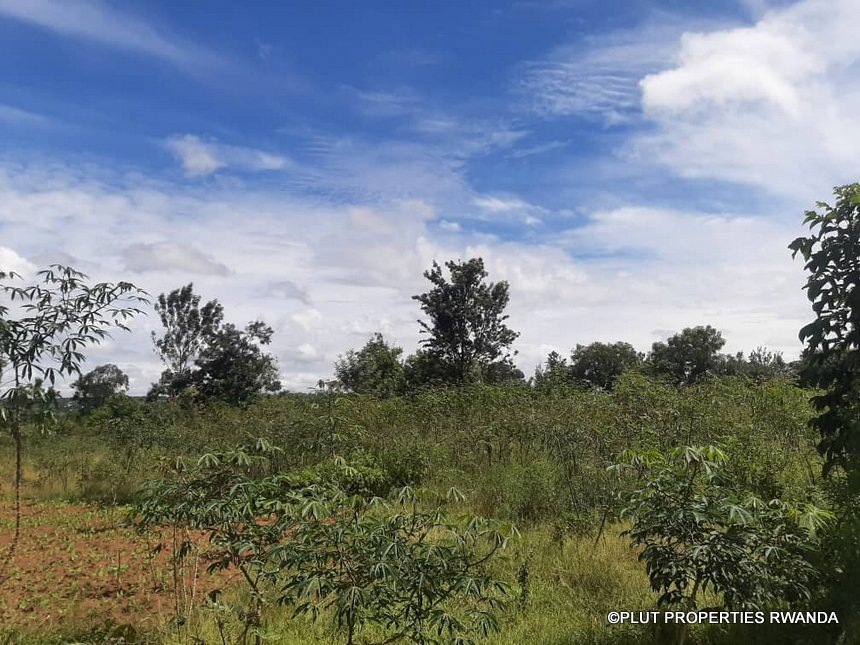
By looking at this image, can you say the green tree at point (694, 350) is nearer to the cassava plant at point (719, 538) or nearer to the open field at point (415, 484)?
the open field at point (415, 484)

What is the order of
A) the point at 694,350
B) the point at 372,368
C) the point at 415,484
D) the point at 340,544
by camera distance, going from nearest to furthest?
the point at 340,544, the point at 415,484, the point at 372,368, the point at 694,350

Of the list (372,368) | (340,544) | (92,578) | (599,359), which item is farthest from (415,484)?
(599,359)

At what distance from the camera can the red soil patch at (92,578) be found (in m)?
4.16

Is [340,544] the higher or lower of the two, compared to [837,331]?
lower

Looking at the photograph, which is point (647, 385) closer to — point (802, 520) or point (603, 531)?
point (603, 531)

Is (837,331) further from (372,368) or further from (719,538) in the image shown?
(372,368)

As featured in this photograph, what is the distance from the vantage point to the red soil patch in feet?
13.6

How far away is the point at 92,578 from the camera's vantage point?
5.09 meters

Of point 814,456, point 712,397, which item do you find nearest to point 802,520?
point 814,456

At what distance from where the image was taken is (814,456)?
6.01 meters

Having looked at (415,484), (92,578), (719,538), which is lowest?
(92,578)

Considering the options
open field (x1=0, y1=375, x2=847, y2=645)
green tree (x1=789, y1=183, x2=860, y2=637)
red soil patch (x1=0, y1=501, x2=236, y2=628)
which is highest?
green tree (x1=789, y1=183, x2=860, y2=637)

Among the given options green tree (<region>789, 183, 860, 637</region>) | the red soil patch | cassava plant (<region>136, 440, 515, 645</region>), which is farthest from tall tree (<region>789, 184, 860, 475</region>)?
the red soil patch

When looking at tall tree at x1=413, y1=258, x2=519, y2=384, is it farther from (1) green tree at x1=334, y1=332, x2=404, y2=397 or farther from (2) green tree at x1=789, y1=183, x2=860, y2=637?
(2) green tree at x1=789, y1=183, x2=860, y2=637
